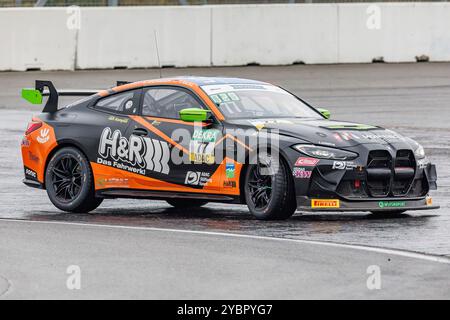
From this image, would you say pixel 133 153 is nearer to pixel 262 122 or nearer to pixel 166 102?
pixel 166 102

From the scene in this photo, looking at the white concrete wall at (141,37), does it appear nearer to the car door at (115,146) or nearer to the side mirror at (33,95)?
the side mirror at (33,95)

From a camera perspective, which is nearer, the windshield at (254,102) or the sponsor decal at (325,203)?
the sponsor decal at (325,203)

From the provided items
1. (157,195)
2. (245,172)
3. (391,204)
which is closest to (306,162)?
(245,172)

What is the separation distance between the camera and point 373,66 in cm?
3178

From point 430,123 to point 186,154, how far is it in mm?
10379

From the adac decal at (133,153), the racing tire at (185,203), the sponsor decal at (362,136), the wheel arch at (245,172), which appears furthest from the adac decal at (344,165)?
the racing tire at (185,203)

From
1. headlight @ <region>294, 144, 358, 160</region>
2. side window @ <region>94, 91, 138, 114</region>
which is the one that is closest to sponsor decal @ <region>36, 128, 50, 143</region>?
side window @ <region>94, 91, 138, 114</region>

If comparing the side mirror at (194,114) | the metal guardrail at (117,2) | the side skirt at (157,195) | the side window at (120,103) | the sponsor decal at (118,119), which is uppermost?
the metal guardrail at (117,2)

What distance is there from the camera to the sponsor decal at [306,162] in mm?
12820

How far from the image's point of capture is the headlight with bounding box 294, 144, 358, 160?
42.2 ft

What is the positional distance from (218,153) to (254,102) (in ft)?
2.86

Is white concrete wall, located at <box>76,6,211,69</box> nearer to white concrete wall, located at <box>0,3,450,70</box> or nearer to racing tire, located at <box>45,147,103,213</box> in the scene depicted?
white concrete wall, located at <box>0,3,450,70</box>

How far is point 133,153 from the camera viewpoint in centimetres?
1401
